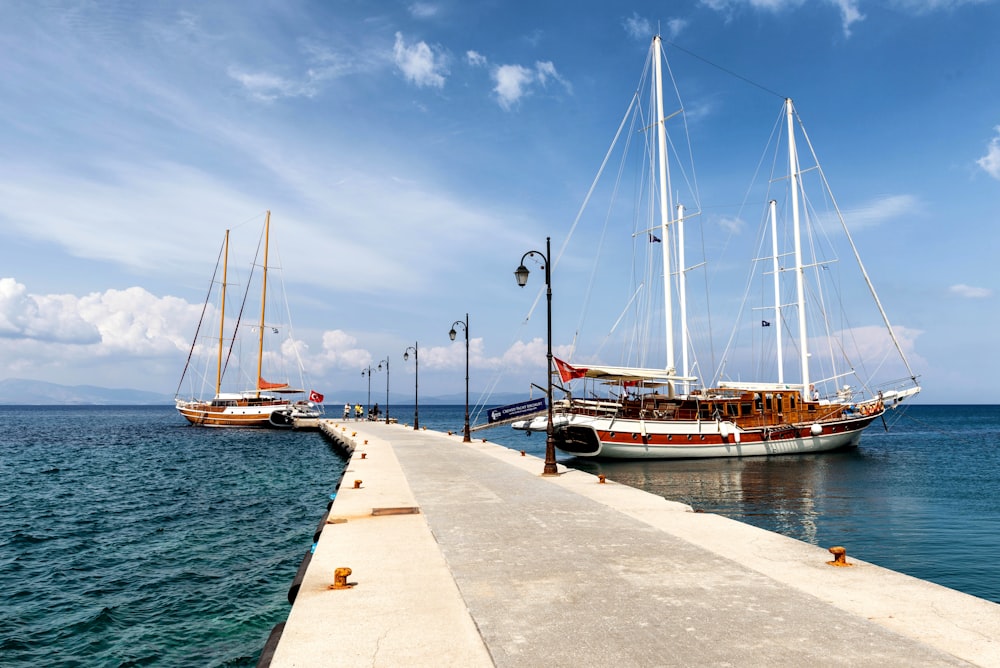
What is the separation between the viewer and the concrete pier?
Answer: 218 inches

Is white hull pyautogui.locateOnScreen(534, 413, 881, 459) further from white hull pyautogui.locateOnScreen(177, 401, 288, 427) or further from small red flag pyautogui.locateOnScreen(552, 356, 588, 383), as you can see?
white hull pyautogui.locateOnScreen(177, 401, 288, 427)

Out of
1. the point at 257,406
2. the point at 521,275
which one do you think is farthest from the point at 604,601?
the point at 257,406

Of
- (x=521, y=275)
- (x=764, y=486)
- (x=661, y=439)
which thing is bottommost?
(x=764, y=486)

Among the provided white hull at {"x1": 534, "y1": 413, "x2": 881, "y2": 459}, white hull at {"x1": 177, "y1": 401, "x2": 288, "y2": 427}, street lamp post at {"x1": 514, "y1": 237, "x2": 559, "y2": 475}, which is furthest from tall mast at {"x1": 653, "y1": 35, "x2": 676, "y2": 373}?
white hull at {"x1": 177, "y1": 401, "x2": 288, "y2": 427}

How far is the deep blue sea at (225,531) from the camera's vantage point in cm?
1045

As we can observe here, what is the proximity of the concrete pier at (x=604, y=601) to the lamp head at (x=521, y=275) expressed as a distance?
9.04 m

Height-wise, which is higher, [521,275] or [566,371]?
[521,275]

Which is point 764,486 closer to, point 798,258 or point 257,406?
point 798,258

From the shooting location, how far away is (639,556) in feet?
29.9

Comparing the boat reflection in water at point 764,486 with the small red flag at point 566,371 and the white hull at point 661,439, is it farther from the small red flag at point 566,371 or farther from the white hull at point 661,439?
the small red flag at point 566,371

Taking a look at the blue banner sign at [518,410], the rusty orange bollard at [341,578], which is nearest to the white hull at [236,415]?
the blue banner sign at [518,410]

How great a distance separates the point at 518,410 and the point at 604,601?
99.8 feet

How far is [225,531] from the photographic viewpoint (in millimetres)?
17641

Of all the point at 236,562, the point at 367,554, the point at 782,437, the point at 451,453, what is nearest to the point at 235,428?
the point at 451,453
